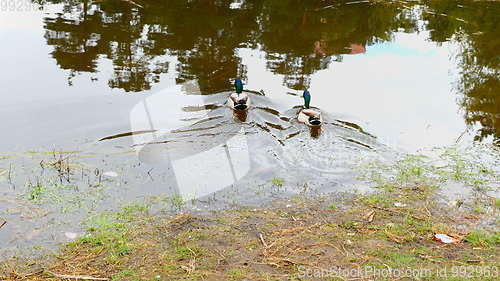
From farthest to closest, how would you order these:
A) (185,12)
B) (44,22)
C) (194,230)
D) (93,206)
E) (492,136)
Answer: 1. (185,12)
2. (44,22)
3. (492,136)
4. (93,206)
5. (194,230)

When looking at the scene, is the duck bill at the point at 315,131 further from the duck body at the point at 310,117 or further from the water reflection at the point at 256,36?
the water reflection at the point at 256,36

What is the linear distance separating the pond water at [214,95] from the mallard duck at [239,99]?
169 mm

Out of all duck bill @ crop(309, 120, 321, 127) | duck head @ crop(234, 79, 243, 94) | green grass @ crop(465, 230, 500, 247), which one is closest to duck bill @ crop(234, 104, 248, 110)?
duck head @ crop(234, 79, 243, 94)

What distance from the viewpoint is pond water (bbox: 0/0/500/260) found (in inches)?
282

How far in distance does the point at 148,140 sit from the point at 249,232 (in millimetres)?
3103

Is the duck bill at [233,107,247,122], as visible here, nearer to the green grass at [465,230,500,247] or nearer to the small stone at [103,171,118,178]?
the small stone at [103,171,118,178]

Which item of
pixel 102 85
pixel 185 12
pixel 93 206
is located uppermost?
pixel 185 12

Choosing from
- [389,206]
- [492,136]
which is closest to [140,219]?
[389,206]

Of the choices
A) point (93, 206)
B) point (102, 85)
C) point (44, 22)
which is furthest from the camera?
point (44, 22)

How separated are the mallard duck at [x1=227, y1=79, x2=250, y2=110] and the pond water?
0.17 m

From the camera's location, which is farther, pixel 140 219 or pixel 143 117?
pixel 143 117

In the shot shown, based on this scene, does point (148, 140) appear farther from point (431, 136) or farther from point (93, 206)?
point (431, 136)

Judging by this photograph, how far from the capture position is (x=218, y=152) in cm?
812

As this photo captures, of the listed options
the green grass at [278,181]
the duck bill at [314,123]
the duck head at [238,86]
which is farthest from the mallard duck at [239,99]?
the green grass at [278,181]
